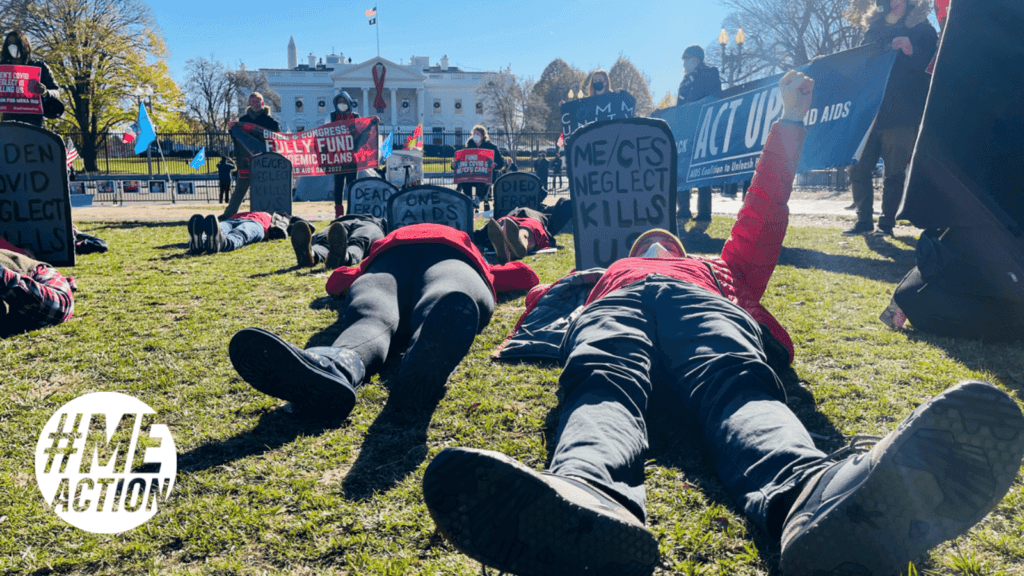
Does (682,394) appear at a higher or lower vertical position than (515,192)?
lower

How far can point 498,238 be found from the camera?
258 inches

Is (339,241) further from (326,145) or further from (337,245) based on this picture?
(326,145)

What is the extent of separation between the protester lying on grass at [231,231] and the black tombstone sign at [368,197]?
1286mm

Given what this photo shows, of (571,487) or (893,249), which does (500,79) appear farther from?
(571,487)

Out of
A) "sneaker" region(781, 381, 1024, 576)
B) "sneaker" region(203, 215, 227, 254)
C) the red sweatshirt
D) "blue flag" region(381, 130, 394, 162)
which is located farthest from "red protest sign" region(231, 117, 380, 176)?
"sneaker" region(781, 381, 1024, 576)

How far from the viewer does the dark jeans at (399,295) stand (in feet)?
9.96

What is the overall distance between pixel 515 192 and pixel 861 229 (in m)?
5.07

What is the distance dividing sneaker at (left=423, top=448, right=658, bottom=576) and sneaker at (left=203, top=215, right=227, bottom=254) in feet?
24.5

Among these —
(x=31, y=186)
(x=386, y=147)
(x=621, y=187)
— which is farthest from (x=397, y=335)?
(x=386, y=147)

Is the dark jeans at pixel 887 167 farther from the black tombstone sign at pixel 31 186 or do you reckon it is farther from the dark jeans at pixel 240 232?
the black tombstone sign at pixel 31 186

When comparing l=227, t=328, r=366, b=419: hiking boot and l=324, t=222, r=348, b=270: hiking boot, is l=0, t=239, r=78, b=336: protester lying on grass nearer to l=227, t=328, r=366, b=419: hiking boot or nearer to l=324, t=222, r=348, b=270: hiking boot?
l=324, t=222, r=348, b=270: hiking boot

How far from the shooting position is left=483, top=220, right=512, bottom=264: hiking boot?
256 inches

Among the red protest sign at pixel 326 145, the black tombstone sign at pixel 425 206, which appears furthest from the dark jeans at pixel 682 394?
the red protest sign at pixel 326 145

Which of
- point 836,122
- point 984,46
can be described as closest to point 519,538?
point 984,46
